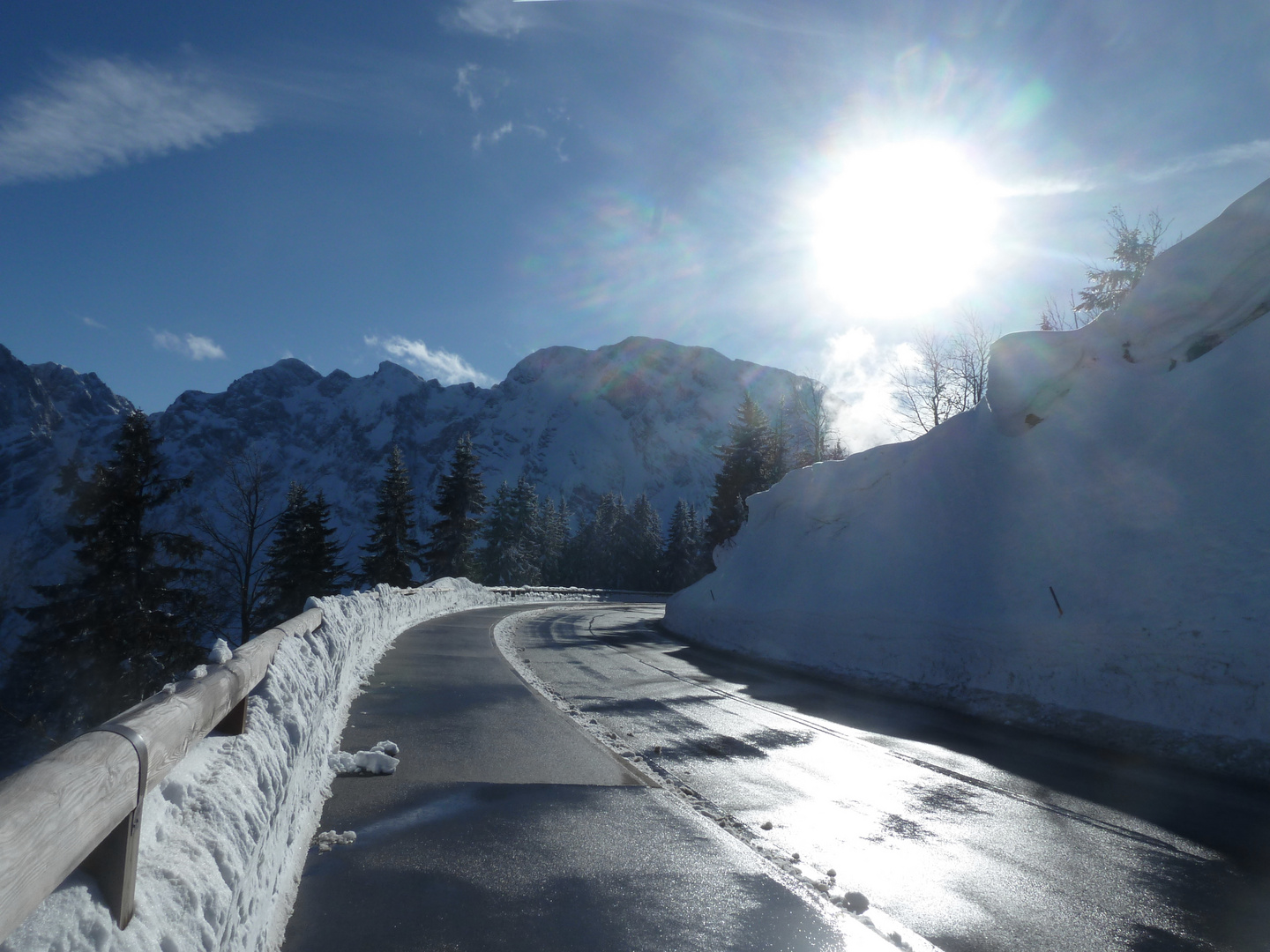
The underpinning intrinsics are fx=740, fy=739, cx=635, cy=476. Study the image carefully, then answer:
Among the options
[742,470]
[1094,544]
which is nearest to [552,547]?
[742,470]

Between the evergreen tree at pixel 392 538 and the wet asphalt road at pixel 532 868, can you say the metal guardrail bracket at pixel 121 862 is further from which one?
the evergreen tree at pixel 392 538

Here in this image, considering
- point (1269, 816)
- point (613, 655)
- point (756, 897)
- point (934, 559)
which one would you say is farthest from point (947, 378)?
point (756, 897)

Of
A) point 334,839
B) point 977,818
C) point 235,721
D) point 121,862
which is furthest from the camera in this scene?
point 977,818

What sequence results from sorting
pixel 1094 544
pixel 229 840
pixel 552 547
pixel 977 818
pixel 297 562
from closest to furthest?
pixel 229 840
pixel 977 818
pixel 1094 544
pixel 297 562
pixel 552 547

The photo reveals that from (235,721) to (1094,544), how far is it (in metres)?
12.7

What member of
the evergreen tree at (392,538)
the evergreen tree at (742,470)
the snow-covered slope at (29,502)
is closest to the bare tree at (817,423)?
the evergreen tree at (742,470)

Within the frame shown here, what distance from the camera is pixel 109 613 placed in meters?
22.7

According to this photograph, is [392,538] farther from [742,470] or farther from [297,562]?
[742,470]

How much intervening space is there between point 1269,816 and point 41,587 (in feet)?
94.1

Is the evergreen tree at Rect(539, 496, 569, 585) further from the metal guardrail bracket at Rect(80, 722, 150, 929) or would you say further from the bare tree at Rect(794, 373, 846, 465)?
the metal guardrail bracket at Rect(80, 722, 150, 929)

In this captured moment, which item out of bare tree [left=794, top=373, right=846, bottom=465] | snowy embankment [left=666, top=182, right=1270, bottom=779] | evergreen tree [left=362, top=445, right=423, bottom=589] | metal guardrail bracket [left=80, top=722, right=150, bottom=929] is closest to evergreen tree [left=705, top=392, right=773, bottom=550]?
bare tree [left=794, top=373, right=846, bottom=465]

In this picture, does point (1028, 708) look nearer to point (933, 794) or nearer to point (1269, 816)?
point (1269, 816)

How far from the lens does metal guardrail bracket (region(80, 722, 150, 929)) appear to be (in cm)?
194

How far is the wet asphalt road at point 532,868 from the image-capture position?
3.89m
